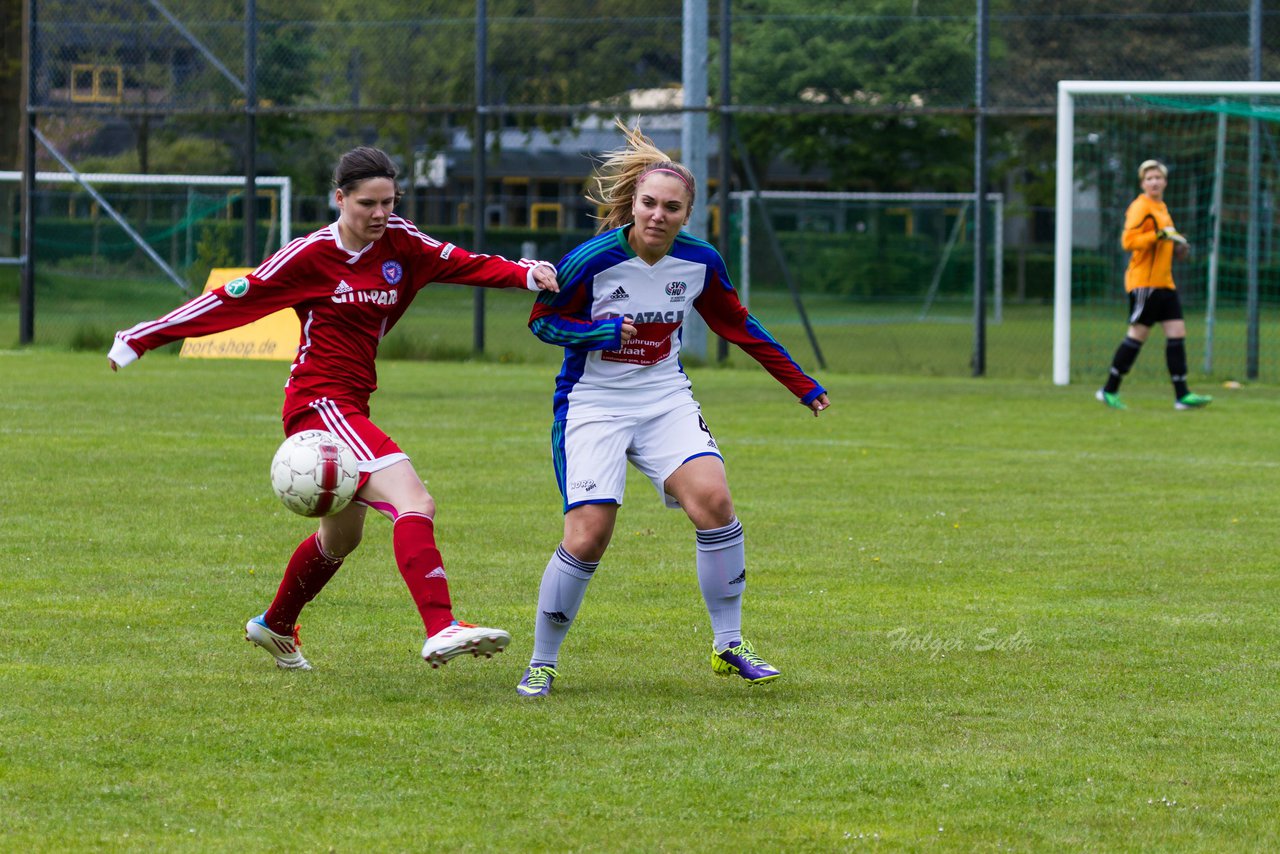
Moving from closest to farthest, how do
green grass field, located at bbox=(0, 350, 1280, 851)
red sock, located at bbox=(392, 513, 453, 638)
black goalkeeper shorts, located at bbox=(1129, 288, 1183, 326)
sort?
green grass field, located at bbox=(0, 350, 1280, 851)
red sock, located at bbox=(392, 513, 453, 638)
black goalkeeper shorts, located at bbox=(1129, 288, 1183, 326)

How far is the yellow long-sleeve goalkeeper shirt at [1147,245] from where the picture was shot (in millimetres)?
15180

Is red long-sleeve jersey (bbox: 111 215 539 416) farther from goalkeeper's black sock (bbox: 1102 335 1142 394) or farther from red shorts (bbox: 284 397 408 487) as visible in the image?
goalkeeper's black sock (bbox: 1102 335 1142 394)

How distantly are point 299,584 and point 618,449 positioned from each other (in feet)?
3.83

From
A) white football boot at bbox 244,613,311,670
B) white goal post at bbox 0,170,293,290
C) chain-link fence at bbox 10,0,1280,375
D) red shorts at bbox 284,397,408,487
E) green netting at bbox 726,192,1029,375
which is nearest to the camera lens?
red shorts at bbox 284,397,408,487

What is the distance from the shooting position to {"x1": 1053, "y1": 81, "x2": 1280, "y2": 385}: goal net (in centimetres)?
1791

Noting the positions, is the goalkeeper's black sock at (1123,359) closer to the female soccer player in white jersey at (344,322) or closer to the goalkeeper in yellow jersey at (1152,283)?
the goalkeeper in yellow jersey at (1152,283)

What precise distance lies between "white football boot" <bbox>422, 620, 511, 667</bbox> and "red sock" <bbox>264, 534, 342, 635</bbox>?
0.84m

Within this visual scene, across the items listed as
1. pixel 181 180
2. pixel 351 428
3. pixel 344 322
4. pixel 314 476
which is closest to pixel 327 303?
pixel 344 322

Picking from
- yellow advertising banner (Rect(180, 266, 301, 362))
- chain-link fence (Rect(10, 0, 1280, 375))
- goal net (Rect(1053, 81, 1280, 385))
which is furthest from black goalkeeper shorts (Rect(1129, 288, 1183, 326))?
yellow advertising banner (Rect(180, 266, 301, 362))

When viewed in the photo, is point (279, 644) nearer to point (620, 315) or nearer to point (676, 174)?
point (620, 315)

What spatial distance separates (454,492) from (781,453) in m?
2.95

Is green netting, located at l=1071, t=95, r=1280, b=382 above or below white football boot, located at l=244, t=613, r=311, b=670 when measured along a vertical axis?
above

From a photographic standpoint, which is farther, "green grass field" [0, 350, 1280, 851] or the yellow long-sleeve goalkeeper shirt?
the yellow long-sleeve goalkeeper shirt

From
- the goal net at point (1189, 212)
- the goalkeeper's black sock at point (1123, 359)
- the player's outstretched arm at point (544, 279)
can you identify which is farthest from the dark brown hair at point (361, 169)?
the goal net at point (1189, 212)
